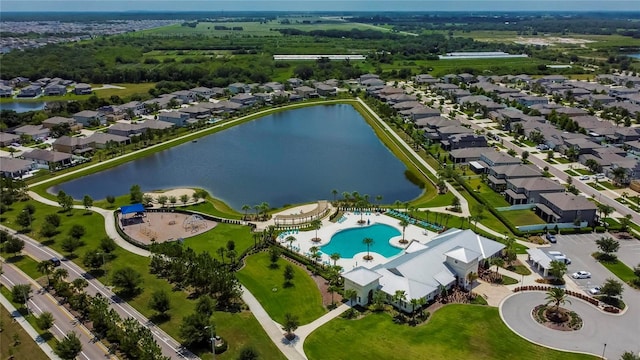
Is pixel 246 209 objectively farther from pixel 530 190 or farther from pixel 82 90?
pixel 82 90

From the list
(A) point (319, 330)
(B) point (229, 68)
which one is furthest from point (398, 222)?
(B) point (229, 68)

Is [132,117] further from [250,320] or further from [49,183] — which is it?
[250,320]

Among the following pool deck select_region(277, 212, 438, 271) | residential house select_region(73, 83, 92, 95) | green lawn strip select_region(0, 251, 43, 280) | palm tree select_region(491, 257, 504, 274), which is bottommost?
green lawn strip select_region(0, 251, 43, 280)

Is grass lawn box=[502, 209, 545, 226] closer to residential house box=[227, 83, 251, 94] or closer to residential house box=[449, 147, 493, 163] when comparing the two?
residential house box=[449, 147, 493, 163]

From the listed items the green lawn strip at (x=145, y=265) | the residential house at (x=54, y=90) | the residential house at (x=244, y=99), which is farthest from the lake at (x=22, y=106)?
the green lawn strip at (x=145, y=265)

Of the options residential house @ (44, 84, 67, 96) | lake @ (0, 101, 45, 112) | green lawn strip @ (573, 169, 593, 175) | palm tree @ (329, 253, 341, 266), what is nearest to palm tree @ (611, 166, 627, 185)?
green lawn strip @ (573, 169, 593, 175)
